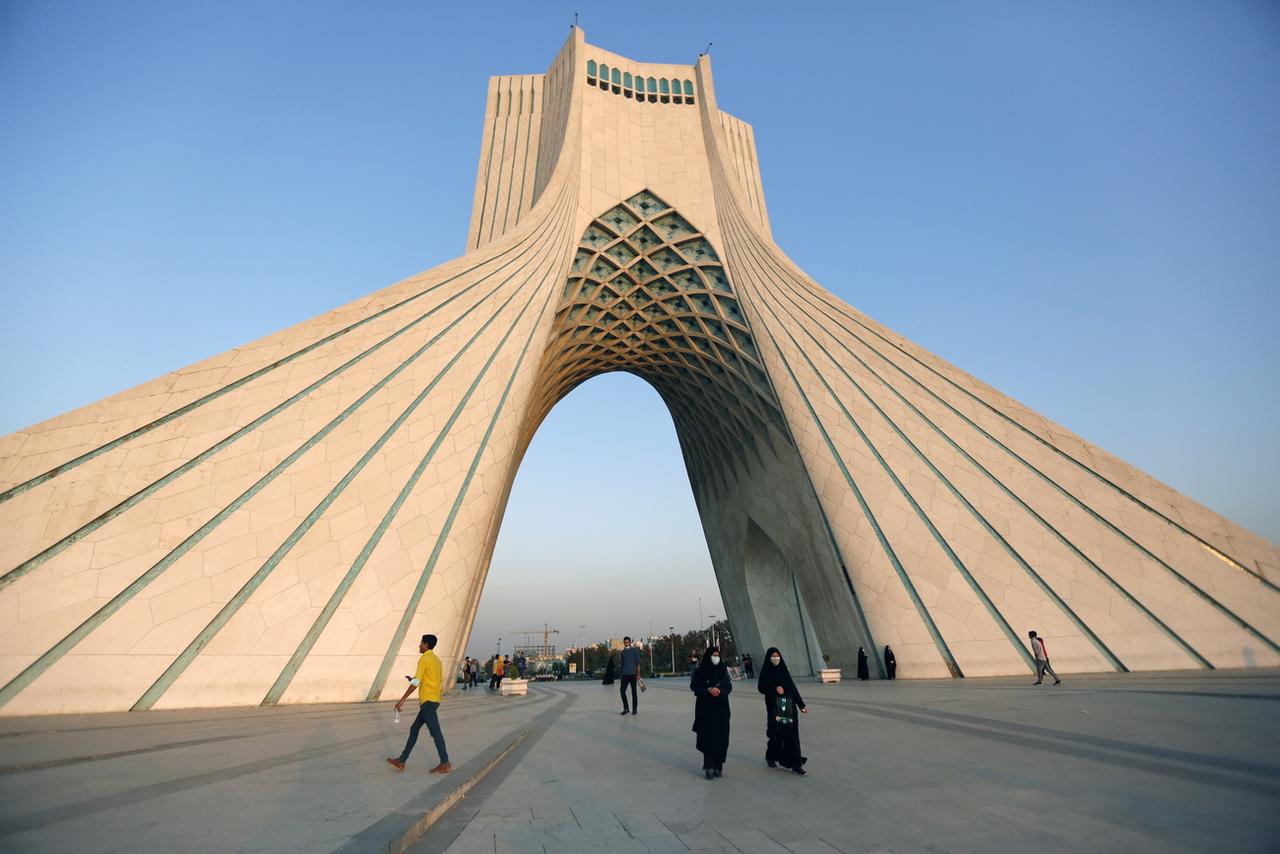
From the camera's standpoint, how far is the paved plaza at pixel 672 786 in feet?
9.01

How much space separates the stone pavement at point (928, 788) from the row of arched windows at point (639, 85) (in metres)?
20.7

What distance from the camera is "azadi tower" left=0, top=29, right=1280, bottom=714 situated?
29.1 feet

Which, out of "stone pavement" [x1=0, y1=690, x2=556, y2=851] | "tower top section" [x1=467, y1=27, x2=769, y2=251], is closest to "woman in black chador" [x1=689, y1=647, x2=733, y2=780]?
"stone pavement" [x1=0, y1=690, x2=556, y2=851]

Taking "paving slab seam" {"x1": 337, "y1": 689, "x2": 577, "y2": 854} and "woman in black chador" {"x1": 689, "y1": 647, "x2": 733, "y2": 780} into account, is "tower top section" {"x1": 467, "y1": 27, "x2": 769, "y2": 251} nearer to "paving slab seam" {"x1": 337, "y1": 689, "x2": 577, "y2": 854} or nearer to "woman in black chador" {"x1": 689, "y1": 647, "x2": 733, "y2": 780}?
"woman in black chador" {"x1": 689, "y1": 647, "x2": 733, "y2": 780}

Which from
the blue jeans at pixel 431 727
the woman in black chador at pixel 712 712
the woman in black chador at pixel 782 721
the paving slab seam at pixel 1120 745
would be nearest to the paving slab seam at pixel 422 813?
the blue jeans at pixel 431 727

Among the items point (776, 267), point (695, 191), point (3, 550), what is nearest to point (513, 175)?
point (695, 191)

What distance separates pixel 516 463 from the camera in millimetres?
18875

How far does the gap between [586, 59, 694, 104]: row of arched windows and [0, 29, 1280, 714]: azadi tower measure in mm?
548

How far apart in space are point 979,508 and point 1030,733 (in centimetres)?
857

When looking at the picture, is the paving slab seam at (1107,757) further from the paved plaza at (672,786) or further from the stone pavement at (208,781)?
the stone pavement at (208,781)

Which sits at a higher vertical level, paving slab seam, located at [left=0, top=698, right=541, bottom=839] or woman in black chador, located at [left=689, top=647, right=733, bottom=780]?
woman in black chador, located at [left=689, top=647, right=733, bottom=780]

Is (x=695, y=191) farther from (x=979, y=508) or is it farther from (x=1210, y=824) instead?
(x=1210, y=824)

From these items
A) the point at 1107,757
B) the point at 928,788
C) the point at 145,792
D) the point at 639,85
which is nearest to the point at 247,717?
the point at 145,792

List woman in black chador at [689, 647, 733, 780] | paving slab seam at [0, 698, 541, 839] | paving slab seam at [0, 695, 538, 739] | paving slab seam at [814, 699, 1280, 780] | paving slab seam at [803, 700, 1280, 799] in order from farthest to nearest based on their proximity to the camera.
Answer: paving slab seam at [0, 695, 538, 739], woman in black chador at [689, 647, 733, 780], paving slab seam at [814, 699, 1280, 780], paving slab seam at [803, 700, 1280, 799], paving slab seam at [0, 698, 541, 839]
